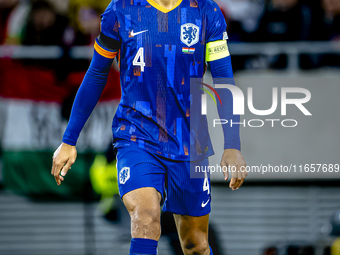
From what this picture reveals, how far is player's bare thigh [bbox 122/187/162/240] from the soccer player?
0.16 m

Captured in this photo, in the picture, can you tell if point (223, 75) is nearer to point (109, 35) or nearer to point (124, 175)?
point (109, 35)

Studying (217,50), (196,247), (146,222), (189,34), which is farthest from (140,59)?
(196,247)

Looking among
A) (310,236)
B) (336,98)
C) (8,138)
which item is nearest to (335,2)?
(336,98)

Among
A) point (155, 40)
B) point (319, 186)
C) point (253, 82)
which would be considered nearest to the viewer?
point (155, 40)

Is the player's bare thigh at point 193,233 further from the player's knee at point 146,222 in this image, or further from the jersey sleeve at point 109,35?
the jersey sleeve at point 109,35

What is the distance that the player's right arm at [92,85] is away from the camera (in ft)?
12.6

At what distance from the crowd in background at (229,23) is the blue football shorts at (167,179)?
3.38m

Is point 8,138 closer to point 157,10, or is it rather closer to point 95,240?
point 95,240

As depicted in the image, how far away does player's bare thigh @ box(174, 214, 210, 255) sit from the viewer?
4.06 metres

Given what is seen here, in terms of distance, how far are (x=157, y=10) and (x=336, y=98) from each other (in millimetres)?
3857

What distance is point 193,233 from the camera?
13.3 feet

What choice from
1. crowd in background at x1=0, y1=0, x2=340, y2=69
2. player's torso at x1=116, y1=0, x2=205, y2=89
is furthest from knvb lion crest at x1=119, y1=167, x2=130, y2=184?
crowd in background at x1=0, y1=0, x2=340, y2=69

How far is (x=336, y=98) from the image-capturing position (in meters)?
6.93

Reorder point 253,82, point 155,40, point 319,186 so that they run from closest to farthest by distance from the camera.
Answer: point 155,40 → point 253,82 → point 319,186
